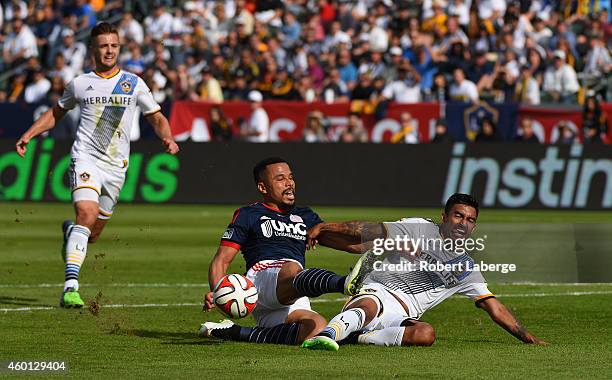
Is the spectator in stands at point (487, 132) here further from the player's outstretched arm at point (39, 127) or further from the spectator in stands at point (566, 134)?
the player's outstretched arm at point (39, 127)

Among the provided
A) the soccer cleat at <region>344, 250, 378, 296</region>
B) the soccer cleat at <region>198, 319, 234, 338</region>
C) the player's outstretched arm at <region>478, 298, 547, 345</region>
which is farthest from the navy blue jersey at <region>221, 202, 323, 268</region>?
the player's outstretched arm at <region>478, 298, 547, 345</region>

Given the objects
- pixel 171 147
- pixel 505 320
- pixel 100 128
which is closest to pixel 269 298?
pixel 505 320

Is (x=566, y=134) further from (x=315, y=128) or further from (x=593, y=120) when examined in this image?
(x=315, y=128)

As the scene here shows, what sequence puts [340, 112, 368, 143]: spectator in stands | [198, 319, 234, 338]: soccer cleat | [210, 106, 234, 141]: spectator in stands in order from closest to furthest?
1. [198, 319, 234, 338]: soccer cleat
2. [340, 112, 368, 143]: spectator in stands
3. [210, 106, 234, 141]: spectator in stands

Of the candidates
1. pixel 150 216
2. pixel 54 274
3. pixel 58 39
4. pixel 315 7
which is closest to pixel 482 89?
pixel 315 7

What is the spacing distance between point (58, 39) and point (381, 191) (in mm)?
11706

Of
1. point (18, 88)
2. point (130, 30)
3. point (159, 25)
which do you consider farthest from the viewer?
point (159, 25)

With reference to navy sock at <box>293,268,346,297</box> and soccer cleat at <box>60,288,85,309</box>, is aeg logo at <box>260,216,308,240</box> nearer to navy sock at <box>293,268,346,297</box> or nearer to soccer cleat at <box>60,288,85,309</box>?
navy sock at <box>293,268,346,297</box>

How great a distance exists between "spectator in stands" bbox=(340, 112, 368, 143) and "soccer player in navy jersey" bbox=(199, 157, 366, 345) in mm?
18660

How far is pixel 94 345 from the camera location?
1020 cm

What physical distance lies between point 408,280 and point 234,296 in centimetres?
148

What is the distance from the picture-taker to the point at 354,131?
96.5 feet

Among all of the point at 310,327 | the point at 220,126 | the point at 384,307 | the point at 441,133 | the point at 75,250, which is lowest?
the point at 220,126

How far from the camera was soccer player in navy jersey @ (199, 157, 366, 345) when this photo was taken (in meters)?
10.2
